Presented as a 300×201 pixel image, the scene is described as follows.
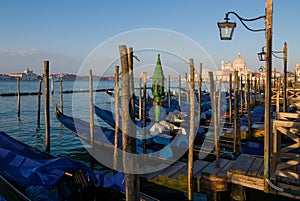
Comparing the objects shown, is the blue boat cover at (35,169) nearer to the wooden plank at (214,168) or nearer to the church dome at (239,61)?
the wooden plank at (214,168)

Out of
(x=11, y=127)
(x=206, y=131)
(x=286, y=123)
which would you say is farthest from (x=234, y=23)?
(x=11, y=127)

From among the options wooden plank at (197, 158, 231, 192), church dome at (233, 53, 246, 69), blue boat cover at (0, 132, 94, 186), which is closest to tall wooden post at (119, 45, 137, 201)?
blue boat cover at (0, 132, 94, 186)

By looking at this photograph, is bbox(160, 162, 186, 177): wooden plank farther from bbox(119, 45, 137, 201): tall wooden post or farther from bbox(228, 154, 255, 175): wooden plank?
bbox(119, 45, 137, 201): tall wooden post

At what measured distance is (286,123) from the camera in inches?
161

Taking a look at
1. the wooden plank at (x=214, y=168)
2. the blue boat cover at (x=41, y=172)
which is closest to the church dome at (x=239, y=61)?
the wooden plank at (x=214, y=168)

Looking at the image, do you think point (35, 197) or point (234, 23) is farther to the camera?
point (35, 197)

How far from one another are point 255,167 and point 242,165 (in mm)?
292

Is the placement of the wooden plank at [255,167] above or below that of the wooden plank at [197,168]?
above

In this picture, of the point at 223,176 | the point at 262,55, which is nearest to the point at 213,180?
the point at 223,176

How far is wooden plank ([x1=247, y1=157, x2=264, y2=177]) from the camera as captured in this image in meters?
4.96

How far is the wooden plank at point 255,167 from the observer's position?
16.3 ft

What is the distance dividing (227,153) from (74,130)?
22.5 feet

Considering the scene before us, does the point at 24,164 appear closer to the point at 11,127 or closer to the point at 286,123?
the point at 286,123

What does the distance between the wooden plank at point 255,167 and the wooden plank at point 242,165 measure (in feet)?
0.26
